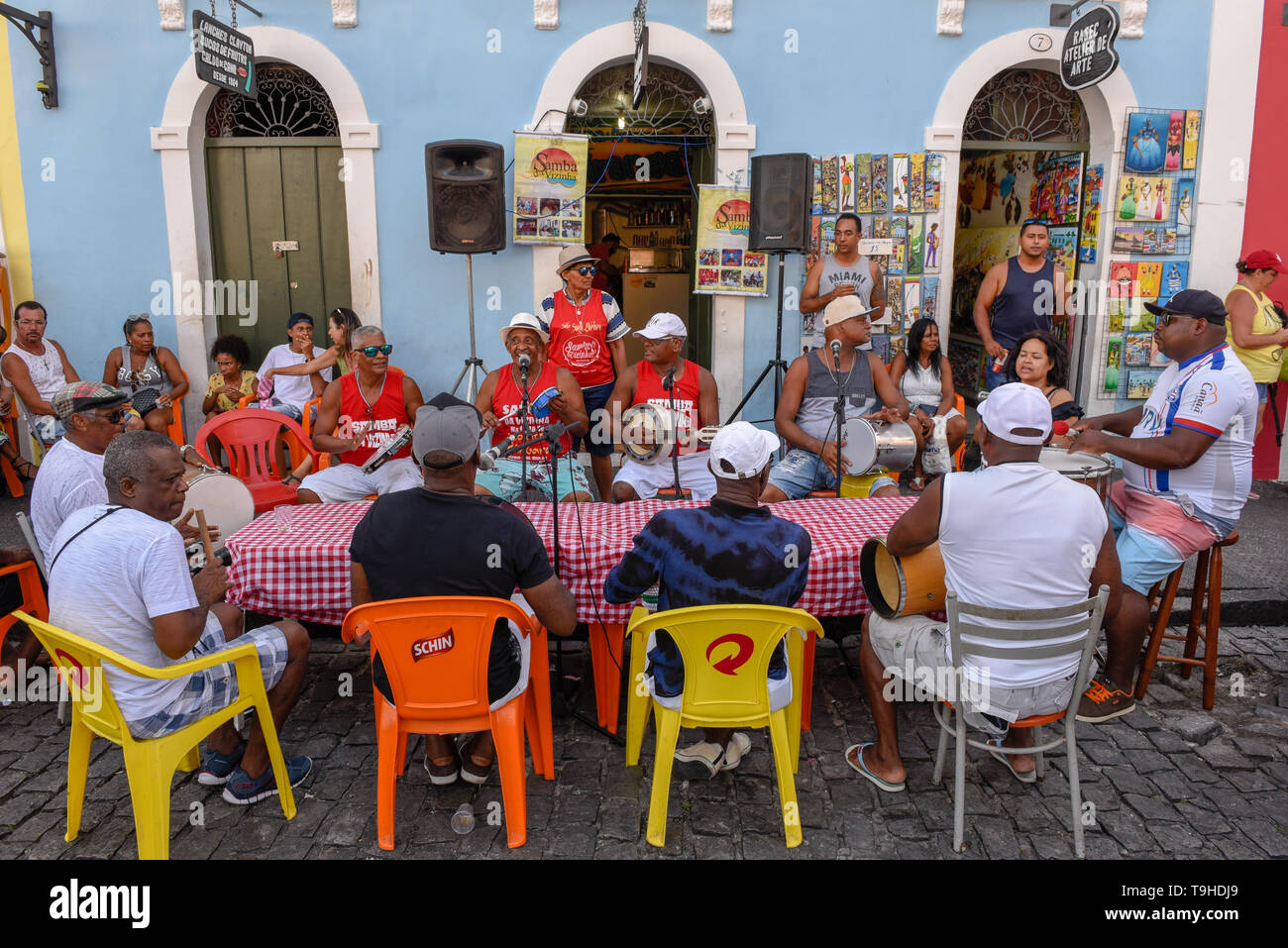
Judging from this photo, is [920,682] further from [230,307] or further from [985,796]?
[230,307]

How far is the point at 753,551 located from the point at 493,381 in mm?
2870

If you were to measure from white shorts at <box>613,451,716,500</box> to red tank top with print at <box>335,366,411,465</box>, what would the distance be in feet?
4.49

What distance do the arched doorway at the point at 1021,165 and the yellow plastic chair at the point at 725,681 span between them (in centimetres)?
543

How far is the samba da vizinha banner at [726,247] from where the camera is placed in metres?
6.99

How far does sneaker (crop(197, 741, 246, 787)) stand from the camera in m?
3.32

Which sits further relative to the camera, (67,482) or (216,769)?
(67,482)

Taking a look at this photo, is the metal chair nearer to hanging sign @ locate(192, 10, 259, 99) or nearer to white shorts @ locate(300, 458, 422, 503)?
white shorts @ locate(300, 458, 422, 503)

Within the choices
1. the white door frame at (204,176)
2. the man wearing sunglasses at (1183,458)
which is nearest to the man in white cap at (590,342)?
the white door frame at (204,176)

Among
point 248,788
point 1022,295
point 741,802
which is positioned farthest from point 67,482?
point 1022,295

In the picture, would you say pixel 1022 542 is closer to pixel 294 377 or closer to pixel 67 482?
pixel 67 482

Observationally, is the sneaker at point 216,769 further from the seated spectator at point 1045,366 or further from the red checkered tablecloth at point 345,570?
the seated spectator at point 1045,366

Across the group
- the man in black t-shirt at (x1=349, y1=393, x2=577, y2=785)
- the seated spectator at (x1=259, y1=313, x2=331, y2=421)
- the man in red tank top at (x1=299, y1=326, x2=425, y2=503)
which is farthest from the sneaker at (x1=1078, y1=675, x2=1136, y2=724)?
the seated spectator at (x1=259, y1=313, x2=331, y2=421)

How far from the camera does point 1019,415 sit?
9.49 ft

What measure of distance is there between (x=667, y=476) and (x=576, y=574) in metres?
1.75
